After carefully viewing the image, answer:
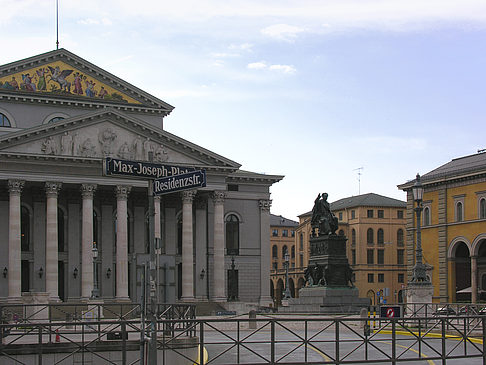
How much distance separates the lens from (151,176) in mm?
16609

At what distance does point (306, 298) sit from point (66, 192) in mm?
24489

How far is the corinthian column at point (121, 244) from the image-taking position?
62.2 meters

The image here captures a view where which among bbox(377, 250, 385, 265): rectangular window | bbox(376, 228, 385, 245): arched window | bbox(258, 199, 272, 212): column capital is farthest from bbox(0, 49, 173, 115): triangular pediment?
bbox(377, 250, 385, 265): rectangular window

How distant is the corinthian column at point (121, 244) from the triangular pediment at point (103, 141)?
2.78 meters

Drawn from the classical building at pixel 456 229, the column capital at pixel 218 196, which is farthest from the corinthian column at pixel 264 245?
the classical building at pixel 456 229

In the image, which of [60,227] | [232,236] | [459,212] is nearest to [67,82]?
[60,227]

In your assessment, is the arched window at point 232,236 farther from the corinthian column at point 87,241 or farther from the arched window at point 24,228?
the arched window at point 24,228

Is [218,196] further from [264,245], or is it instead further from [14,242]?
[14,242]

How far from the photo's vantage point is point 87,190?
61.8m

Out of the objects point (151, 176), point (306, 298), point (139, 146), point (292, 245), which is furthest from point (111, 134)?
point (292, 245)

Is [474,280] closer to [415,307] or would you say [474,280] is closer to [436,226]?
[436,226]

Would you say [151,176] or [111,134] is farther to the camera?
[111,134]

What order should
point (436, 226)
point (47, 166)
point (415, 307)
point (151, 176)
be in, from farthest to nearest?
point (436, 226)
point (47, 166)
point (415, 307)
point (151, 176)

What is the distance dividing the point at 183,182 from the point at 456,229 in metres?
59.3
